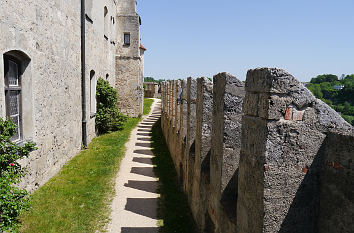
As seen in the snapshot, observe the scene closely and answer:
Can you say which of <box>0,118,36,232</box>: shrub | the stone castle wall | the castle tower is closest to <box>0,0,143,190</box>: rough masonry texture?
<box>0,118,36,232</box>: shrub

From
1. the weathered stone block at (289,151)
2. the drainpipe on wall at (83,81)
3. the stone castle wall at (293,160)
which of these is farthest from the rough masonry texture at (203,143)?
the drainpipe on wall at (83,81)

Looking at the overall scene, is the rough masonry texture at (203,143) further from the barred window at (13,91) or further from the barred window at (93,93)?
the barred window at (93,93)

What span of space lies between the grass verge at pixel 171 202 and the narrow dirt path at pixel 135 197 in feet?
0.53

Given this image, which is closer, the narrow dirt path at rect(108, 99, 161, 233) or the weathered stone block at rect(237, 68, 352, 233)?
the weathered stone block at rect(237, 68, 352, 233)

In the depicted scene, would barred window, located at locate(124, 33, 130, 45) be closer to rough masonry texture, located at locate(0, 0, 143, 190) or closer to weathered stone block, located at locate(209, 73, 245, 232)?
rough masonry texture, located at locate(0, 0, 143, 190)

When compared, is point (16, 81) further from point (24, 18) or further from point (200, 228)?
point (200, 228)

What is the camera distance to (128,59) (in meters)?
20.0

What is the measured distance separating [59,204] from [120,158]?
12.8 feet

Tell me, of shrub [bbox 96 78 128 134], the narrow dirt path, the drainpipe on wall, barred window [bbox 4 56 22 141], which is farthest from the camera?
shrub [bbox 96 78 128 134]

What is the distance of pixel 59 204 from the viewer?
6012mm

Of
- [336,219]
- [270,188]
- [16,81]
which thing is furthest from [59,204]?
[336,219]

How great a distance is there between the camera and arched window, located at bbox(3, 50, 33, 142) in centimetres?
572

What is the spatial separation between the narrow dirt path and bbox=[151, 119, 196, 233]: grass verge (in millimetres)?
162

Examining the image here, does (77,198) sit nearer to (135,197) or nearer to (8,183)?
(135,197)
